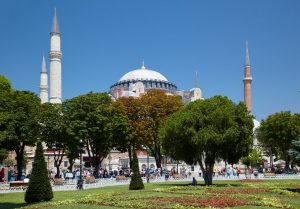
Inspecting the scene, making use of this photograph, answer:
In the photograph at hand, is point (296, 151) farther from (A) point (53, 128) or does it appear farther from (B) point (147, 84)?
(B) point (147, 84)

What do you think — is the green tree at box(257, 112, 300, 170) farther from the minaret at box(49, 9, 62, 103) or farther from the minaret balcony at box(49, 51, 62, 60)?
the minaret balcony at box(49, 51, 62, 60)

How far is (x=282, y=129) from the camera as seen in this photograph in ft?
171

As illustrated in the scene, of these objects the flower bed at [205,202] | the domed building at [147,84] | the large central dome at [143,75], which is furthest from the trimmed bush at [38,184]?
the large central dome at [143,75]

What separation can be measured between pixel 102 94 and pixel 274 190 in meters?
23.8

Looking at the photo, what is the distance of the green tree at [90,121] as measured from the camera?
40.6 m

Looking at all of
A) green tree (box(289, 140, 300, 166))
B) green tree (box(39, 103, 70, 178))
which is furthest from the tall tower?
green tree (box(289, 140, 300, 166))

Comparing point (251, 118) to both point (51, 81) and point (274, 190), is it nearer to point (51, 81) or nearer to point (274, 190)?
point (274, 190)

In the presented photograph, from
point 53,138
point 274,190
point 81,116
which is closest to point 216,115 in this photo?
point 274,190

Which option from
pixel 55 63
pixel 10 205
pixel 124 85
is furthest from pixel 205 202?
pixel 124 85

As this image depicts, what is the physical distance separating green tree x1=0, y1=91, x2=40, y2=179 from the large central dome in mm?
62874

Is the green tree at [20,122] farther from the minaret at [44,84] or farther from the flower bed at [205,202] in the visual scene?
the minaret at [44,84]

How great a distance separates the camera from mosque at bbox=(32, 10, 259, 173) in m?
60.5

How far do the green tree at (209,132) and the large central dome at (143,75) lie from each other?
240ft

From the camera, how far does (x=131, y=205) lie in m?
17.2
